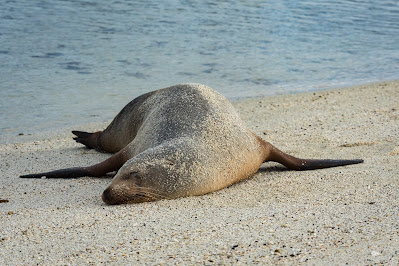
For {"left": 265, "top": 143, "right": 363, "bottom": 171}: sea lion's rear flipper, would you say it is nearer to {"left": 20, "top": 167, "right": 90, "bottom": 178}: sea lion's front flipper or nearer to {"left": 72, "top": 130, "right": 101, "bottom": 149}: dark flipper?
{"left": 20, "top": 167, "right": 90, "bottom": 178}: sea lion's front flipper

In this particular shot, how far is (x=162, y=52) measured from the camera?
1257 cm

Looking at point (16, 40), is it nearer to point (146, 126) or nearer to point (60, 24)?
point (60, 24)

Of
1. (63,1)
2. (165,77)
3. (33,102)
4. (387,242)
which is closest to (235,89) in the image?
(165,77)

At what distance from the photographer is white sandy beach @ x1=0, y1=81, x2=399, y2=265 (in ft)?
11.0

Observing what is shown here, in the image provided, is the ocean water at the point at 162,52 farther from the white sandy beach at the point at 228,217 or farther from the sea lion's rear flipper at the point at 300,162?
the sea lion's rear flipper at the point at 300,162

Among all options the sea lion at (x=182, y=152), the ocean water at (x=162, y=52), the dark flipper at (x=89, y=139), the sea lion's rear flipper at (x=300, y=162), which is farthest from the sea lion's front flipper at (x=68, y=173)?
the ocean water at (x=162, y=52)

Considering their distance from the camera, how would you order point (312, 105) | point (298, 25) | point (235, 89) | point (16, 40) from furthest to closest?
1. point (298, 25)
2. point (16, 40)
3. point (235, 89)
4. point (312, 105)

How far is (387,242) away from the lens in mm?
3414

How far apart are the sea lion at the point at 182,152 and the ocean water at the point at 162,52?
2912 mm

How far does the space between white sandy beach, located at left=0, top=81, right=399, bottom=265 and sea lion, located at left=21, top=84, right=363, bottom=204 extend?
0.35 ft

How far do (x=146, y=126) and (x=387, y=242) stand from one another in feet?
8.76

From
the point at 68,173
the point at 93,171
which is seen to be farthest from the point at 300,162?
the point at 68,173

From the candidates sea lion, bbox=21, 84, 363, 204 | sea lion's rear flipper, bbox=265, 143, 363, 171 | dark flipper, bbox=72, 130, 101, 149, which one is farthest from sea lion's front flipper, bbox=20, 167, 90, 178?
sea lion's rear flipper, bbox=265, 143, 363, 171

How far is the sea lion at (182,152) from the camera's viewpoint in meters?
4.45
